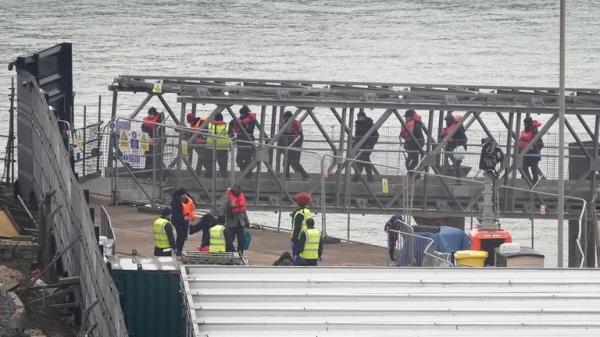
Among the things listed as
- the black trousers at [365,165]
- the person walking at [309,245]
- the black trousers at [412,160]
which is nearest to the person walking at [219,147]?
the black trousers at [365,165]

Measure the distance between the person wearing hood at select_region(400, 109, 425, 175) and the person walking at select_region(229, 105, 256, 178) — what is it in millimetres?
3241

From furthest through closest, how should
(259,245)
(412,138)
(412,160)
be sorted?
(412,160), (412,138), (259,245)

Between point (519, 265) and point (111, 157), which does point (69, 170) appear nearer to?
point (519, 265)

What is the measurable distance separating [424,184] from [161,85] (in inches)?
238

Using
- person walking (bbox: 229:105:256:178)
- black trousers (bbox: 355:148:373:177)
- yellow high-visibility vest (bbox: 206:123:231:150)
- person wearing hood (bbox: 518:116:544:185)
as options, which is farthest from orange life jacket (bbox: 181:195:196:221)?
person wearing hood (bbox: 518:116:544:185)

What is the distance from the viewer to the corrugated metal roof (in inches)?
725

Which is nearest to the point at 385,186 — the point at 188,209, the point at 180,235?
the point at 188,209

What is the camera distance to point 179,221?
2930 centimetres

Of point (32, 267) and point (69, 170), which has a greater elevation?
point (69, 170)

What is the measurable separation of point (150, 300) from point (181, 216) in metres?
5.69

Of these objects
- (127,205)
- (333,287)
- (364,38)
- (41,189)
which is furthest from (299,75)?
(333,287)

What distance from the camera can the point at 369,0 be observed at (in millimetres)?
128500

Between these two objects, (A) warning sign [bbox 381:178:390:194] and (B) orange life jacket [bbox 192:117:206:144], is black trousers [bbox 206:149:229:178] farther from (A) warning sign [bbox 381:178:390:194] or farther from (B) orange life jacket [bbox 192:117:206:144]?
(A) warning sign [bbox 381:178:390:194]

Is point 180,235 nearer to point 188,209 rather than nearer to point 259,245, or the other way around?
point 188,209
